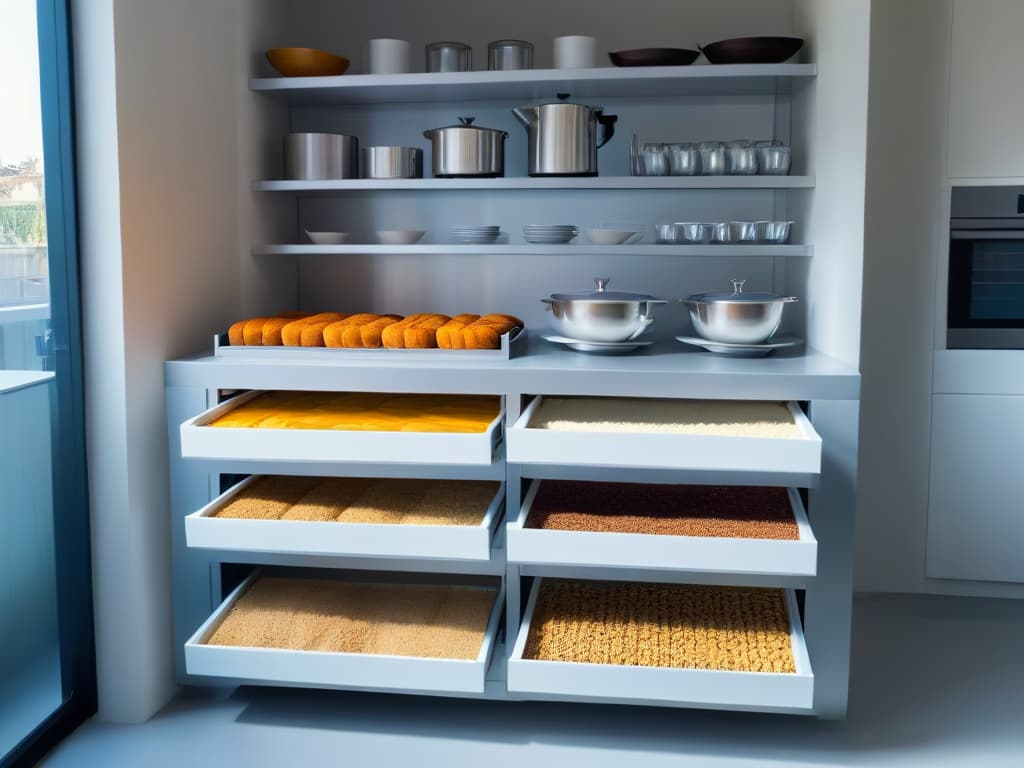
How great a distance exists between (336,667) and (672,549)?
834 mm

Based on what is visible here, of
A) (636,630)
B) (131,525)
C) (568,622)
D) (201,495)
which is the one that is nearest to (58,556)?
(131,525)

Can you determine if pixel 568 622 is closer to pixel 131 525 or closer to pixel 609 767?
pixel 609 767

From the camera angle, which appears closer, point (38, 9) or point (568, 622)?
point (38, 9)

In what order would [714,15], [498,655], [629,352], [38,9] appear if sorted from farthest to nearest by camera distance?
[714,15] < [629,352] < [498,655] < [38,9]

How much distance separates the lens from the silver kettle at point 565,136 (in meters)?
2.80

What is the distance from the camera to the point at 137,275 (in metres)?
2.34

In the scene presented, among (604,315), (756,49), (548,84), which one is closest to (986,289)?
(756,49)

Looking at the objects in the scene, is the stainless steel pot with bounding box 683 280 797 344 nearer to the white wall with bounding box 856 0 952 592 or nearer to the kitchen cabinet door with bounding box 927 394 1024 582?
the white wall with bounding box 856 0 952 592

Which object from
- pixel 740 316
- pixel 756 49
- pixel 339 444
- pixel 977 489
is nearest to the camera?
pixel 339 444

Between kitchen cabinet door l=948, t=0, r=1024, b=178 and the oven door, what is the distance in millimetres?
209

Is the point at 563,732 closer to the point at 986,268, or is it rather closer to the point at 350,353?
the point at 350,353

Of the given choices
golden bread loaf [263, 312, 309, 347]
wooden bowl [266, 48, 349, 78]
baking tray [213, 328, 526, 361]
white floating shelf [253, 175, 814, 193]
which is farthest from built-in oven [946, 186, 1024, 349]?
golden bread loaf [263, 312, 309, 347]

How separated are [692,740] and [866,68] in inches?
64.1

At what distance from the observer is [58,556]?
230 cm
